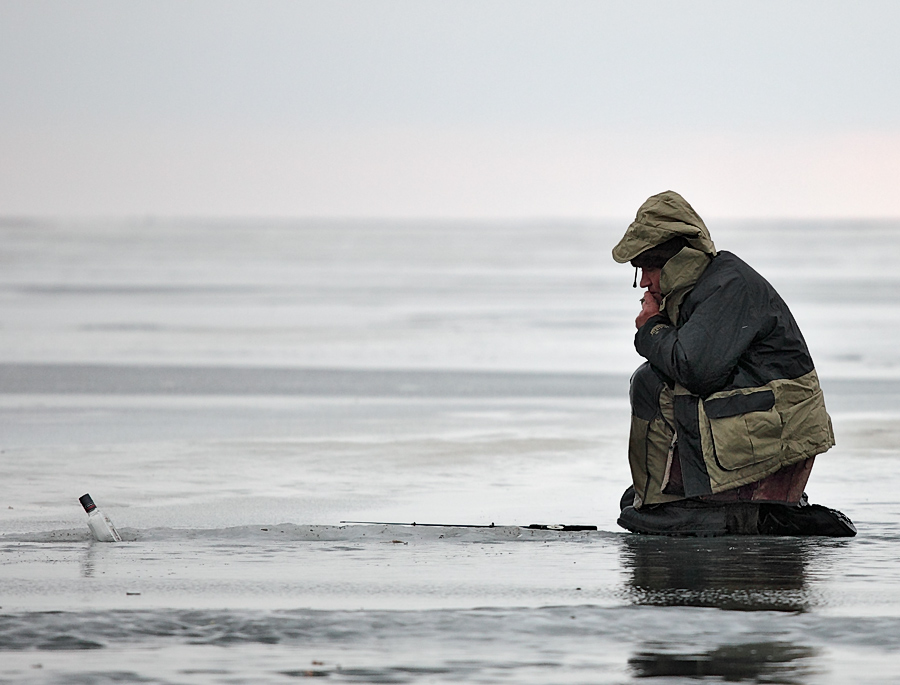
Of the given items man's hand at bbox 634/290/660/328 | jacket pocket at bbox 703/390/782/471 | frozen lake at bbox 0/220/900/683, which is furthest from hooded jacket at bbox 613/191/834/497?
frozen lake at bbox 0/220/900/683

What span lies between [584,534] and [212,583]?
1690mm

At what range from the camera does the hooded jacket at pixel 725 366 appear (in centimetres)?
566

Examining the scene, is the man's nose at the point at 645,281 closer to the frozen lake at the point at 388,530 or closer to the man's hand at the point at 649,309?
the man's hand at the point at 649,309

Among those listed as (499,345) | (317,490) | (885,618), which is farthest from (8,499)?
(499,345)

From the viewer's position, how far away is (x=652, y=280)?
5.98 m

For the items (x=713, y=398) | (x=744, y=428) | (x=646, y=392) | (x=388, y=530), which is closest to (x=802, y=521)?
(x=744, y=428)

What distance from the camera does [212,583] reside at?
5102 mm

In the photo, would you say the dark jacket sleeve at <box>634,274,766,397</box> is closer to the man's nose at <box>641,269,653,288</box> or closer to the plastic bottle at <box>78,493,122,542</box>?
the man's nose at <box>641,269,653,288</box>

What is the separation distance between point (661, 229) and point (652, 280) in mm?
243

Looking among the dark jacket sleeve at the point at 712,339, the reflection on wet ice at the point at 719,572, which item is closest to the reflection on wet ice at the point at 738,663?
the reflection on wet ice at the point at 719,572

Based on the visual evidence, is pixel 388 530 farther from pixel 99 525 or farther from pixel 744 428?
pixel 744 428

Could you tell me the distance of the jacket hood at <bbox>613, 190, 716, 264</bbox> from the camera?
582 centimetres

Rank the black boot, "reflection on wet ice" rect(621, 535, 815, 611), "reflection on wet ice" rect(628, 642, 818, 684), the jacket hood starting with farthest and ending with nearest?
1. the black boot
2. the jacket hood
3. "reflection on wet ice" rect(621, 535, 815, 611)
4. "reflection on wet ice" rect(628, 642, 818, 684)

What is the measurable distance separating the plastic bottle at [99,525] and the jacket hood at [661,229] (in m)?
2.29
